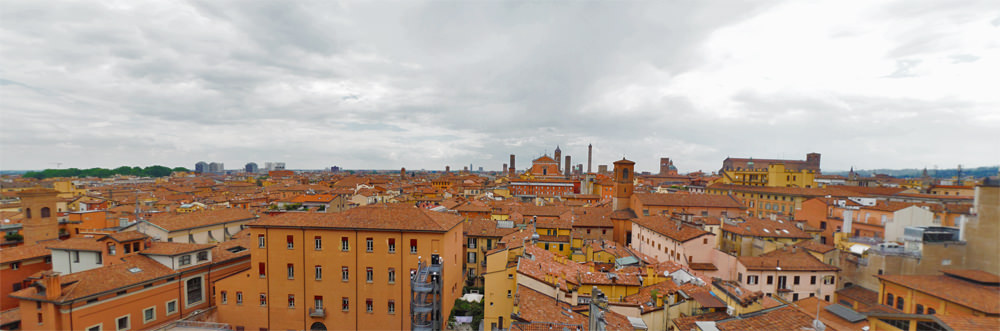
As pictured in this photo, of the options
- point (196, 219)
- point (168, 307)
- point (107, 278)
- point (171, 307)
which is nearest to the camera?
point (107, 278)

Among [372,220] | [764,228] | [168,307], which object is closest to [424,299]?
[372,220]

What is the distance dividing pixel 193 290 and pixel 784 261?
4011cm

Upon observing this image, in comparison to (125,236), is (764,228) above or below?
below

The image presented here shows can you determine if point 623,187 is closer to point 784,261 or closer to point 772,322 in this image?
point 784,261

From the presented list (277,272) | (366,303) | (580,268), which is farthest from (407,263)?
(580,268)

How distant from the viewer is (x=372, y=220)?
2494 cm

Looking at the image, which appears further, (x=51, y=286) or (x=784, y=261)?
(x=784, y=261)

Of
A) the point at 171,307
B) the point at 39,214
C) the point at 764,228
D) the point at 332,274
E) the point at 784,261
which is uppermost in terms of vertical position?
the point at 39,214

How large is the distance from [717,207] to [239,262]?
50736mm

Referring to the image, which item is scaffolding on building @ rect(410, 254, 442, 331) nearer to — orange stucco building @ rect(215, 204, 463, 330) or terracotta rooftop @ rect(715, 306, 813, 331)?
orange stucco building @ rect(215, 204, 463, 330)

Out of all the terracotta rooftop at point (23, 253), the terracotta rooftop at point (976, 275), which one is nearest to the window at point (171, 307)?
the terracotta rooftop at point (23, 253)

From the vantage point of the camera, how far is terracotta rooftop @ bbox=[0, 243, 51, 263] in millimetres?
→ 24359

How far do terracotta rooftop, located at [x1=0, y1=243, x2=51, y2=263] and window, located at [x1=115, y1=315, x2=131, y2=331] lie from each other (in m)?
11.4

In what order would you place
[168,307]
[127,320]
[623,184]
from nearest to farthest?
[127,320] < [168,307] < [623,184]
